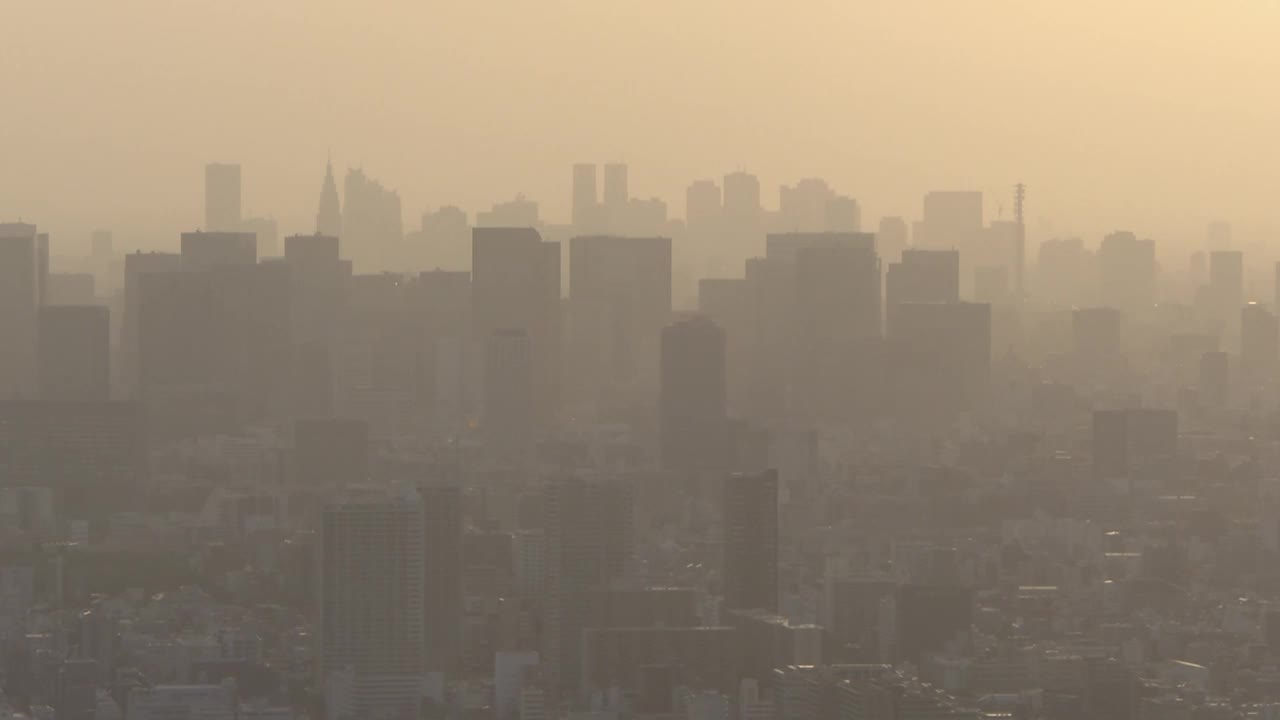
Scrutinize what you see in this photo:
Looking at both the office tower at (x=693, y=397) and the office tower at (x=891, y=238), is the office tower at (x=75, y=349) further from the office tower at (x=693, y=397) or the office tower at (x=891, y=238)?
the office tower at (x=891, y=238)


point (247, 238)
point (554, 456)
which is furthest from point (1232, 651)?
point (247, 238)

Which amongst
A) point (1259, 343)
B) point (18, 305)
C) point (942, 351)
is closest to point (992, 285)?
point (1259, 343)

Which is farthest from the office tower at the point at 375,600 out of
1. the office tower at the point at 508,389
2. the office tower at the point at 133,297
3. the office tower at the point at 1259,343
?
the office tower at the point at 1259,343

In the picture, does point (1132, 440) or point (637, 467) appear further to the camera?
point (1132, 440)

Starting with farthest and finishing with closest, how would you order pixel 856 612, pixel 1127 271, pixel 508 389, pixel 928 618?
pixel 1127 271 < pixel 508 389 < pixel 856 612 < pixel 928 618

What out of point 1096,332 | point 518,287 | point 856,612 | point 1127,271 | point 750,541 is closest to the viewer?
point 856,612

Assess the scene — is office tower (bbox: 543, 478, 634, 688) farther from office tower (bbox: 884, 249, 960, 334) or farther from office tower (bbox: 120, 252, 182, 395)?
office tower (bbox: 884, 249, 960, 334)

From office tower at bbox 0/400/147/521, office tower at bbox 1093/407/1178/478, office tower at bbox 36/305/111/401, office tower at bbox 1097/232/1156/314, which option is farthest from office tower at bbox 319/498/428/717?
office tower at bbox 1097/232/1156/314

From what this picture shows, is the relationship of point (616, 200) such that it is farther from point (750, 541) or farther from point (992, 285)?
point (750, 541)
